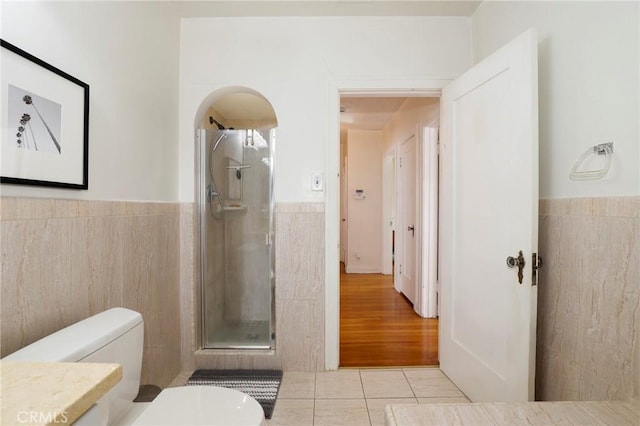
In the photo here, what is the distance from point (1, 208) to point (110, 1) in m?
1.13

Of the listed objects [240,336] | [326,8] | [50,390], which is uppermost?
[326,8]

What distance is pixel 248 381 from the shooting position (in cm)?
200

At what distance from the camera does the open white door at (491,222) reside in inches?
53.9

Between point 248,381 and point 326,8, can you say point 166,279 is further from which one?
point 326,8

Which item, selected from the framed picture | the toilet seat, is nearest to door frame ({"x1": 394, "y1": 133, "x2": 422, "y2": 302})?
the toilet seat

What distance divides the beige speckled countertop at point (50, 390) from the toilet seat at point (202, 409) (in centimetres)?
51

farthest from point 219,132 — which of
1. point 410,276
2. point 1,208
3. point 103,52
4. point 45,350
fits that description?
point 410,276

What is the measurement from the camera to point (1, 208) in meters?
0.96

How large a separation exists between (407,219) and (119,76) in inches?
131

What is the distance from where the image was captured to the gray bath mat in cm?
186

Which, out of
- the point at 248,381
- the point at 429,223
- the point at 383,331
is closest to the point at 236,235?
the point at 248,381

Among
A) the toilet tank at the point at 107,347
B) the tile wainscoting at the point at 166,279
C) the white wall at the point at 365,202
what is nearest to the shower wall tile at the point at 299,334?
the tile wainscoting at the point at 166,279

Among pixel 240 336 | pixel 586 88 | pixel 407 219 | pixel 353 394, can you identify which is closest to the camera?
pixel 586 88

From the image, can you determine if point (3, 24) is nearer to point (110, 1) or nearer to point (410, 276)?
point (110, 1)
